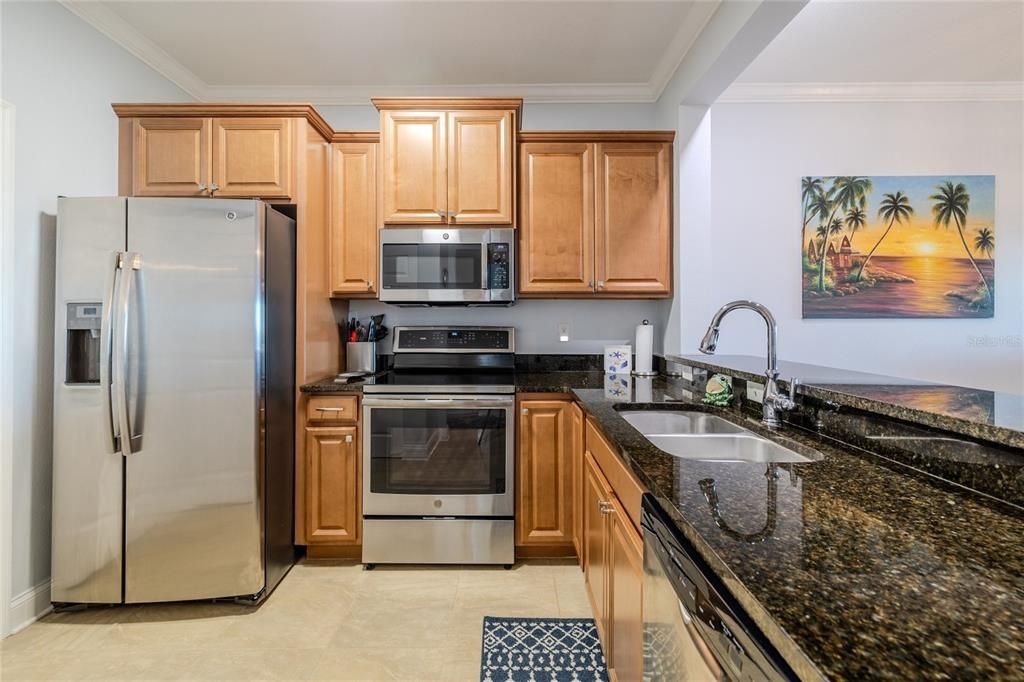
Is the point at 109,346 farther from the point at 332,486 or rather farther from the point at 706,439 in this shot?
the point at 706,439

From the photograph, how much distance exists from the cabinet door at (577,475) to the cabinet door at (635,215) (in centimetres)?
84

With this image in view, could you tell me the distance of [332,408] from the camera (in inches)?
95.4

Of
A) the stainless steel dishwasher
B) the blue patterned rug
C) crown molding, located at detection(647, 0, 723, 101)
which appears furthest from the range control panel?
the stainless steel dishwasher

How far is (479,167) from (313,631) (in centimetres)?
234

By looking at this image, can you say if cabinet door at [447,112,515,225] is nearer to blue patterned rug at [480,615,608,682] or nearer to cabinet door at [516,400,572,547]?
cabinet door at [516,400,572,547]

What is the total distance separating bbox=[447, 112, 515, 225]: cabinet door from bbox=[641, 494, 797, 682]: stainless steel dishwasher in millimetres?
2006

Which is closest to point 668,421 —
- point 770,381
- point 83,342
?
point 770,381

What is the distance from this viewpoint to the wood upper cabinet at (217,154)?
2.43 meters

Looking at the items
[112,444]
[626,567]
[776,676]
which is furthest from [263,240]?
[776,676]

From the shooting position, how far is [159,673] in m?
1.70

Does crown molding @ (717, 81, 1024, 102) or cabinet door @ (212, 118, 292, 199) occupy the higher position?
crown molding @ (717, 81, 1024, 102)

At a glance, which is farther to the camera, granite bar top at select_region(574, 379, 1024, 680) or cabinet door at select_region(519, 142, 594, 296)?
cabinet door at select_region(519, 142, 594, 296)

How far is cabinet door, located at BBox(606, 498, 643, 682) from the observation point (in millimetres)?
1167

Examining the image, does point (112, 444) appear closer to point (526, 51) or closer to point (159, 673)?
point (159, 673)
